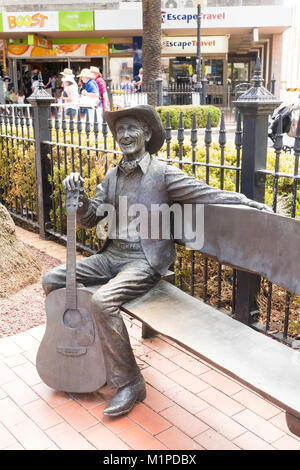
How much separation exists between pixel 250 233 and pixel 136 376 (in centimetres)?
113

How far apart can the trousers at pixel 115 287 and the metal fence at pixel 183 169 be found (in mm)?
911

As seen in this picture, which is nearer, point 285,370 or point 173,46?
point 285,370

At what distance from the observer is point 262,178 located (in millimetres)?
3711

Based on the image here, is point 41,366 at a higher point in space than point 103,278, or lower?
lower

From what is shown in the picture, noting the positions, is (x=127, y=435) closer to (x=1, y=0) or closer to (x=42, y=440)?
(x=42, y=440)

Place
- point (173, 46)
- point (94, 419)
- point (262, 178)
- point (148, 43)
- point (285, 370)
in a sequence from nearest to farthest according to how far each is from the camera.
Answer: point (285, 370) → point (94, 419) → point (262, 178) → point (148, 43) → point (173, 46)

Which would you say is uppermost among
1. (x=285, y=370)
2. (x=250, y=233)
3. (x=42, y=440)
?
(x=250, y=233)

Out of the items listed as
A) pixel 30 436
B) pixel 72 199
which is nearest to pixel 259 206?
pixel 72 199

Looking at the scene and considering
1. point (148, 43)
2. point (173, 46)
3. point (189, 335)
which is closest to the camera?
point (189, 335)

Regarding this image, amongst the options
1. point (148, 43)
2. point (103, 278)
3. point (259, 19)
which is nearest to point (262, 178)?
point (103, 278)

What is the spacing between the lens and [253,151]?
3.64 meters

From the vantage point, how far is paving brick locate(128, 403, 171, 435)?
2.98 metres

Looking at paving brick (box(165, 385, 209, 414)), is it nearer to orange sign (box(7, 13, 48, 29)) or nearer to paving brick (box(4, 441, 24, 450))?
paving brick (box(4, 441, 24, 450))

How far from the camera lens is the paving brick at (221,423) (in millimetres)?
2932
